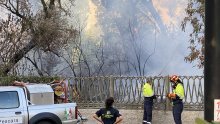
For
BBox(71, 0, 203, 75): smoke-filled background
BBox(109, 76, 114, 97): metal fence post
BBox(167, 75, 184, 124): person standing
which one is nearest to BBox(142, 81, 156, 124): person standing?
BBox(167, 75, 184, 124): person standing

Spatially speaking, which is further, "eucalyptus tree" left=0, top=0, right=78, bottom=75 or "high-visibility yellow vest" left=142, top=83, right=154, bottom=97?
"eucalyptus tree" left=0, top=0, right=78, bottom=75

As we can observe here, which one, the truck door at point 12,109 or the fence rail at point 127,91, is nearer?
the truck door at point 12,109

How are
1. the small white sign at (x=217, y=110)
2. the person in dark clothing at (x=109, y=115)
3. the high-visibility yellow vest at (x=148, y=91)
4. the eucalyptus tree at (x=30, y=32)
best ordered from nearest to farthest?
the small white sign at (x=217, y=110) < the person in dark clothing at (x=109, y=115) < the high-visibility yellow vest at (x=148, y=91) < the eucalyptus tree at (x=30, y=32)

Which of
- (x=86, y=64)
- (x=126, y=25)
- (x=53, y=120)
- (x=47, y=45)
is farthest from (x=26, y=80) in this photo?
(x=126, y=25)

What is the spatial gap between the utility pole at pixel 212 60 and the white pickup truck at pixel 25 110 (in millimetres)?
7778

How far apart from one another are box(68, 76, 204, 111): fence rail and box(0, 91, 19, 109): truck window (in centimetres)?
561

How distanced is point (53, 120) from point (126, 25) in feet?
57.3

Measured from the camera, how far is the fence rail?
51.3 feet

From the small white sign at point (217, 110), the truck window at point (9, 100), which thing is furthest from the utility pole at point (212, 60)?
the truck window at point (9, 100)

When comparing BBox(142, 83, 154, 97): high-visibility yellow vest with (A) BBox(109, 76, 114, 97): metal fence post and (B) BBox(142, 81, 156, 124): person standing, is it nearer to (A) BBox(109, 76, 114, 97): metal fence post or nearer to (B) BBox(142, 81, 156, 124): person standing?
(B) BBox(142, 81, 156, 124): person standing

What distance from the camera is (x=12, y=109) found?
1137cm

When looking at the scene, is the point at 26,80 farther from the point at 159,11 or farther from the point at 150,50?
the point at 159,11

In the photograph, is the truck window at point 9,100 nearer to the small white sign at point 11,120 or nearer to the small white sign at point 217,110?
the small white sign at point 11,120

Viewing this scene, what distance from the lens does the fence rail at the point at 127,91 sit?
1564 centimetres
